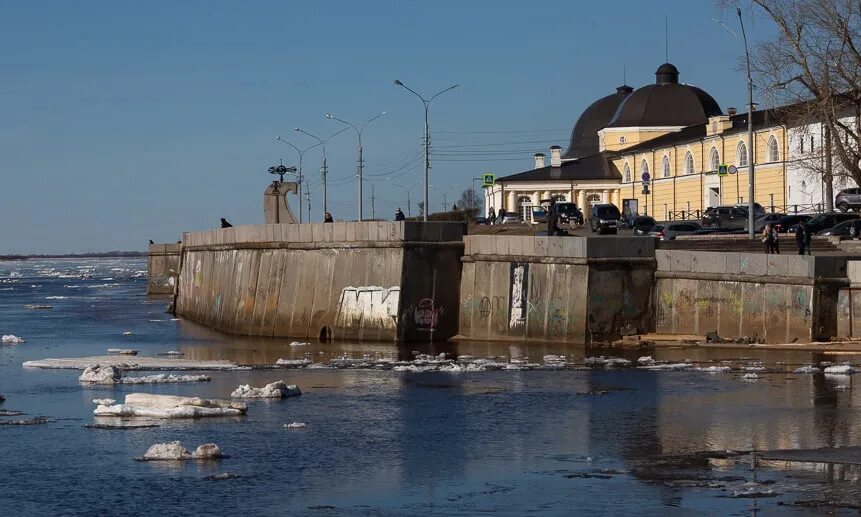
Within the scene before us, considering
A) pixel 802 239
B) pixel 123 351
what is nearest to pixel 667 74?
pixel 802 239

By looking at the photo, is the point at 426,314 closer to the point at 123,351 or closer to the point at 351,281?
the point at 351,281

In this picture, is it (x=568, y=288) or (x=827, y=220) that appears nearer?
(x=568, y=288)

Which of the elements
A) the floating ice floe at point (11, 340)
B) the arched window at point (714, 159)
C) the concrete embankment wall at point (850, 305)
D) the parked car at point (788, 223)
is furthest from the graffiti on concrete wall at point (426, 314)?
the arched window at point (714, 159)

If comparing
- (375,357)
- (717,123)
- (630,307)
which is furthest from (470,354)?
(717,123)

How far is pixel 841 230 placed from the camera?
54344mm

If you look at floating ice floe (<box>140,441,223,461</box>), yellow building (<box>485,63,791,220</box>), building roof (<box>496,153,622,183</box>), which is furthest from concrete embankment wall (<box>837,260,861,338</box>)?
building roof (<box>496,153,622,183</box>)

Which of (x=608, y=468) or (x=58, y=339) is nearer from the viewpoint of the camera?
(x=608, y=468)

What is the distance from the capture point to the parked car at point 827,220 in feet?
188

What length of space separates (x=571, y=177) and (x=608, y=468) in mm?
99072

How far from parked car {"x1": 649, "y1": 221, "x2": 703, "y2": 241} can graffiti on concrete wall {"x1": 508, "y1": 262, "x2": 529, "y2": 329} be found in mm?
24248

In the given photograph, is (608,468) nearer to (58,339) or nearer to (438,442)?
(438,442)

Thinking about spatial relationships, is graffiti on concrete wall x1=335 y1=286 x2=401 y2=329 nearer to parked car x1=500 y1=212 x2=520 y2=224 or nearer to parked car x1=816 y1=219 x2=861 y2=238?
parked car x1=816 y1=219 x2=861 y2=238

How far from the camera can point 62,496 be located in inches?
565

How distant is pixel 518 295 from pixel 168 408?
16154 mm
